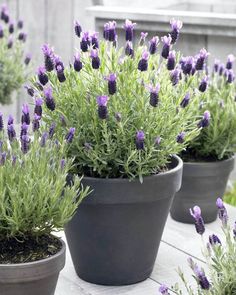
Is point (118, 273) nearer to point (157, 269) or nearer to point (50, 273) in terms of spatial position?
point (157, 269)

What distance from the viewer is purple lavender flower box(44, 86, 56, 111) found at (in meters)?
2.54

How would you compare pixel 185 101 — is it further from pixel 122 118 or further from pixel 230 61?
pixel 230 61

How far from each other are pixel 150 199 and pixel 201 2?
402cm

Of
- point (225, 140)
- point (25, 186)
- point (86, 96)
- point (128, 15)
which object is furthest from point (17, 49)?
point (25, 186)

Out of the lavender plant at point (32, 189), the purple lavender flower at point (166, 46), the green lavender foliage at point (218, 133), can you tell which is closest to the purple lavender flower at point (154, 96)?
the purple lavender flower at point (166, 46)

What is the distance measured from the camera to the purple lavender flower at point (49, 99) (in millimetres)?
2537

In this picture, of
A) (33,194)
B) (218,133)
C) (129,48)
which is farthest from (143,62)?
(218,133)

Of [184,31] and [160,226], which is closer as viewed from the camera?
[160,226]

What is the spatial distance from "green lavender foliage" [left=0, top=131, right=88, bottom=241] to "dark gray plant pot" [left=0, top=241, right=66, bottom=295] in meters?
0.11

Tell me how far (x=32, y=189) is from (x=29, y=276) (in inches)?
9.9

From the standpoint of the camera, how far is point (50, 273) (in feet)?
7.67

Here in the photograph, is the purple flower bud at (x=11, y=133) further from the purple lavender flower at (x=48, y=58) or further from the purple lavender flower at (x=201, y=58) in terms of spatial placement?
the purple lavender flower at (x=201, y=58)

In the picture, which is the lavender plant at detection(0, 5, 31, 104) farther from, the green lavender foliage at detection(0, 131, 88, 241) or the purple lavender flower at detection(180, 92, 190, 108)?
the green lavender foliage at detection(0, 131, 88, 241)

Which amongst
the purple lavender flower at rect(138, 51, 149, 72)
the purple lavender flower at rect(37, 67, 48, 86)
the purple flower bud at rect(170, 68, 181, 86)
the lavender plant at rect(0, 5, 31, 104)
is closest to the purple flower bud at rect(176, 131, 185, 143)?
the purple flower bud at rect(170, 68, 181, 86)
